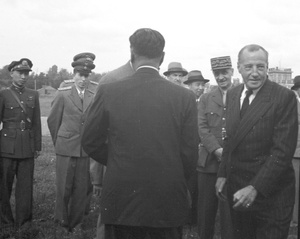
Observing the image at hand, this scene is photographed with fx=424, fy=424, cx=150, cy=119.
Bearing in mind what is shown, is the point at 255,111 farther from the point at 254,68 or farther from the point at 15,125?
the point at 15,125

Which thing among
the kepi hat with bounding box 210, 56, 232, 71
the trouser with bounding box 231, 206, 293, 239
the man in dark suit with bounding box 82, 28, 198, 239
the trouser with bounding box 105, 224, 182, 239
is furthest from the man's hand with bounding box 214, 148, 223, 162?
the trouser with bounding box 105, 224, 182, 239

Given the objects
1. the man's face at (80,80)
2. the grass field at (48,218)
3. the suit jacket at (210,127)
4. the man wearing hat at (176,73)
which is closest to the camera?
the suit jacket at (210,127)

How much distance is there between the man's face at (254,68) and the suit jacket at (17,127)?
143 inches

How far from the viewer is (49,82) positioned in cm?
9356

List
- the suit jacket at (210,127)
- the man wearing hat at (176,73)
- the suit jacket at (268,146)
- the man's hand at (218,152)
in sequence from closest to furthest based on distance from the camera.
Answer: the suit jacket at (268,146) → the man's hand at (218,152) → the suit jacket at (210,127) → the man wearing hat at (176,73)

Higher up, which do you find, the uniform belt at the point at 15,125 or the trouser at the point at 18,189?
the uniform belt at the point at 15,125

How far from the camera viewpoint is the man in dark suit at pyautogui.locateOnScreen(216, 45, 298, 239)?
3.43 metres

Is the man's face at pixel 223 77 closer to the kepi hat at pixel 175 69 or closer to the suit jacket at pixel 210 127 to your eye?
the suit jacket at pixel 210 127

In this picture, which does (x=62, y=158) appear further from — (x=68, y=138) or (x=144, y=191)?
(x=144, y=191)

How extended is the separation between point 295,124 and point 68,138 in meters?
3.70

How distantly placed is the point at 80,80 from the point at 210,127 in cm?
219

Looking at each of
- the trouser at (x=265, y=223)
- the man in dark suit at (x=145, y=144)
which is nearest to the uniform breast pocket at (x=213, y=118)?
the trouser at (x=265, y=223)

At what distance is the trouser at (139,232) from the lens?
124 inches

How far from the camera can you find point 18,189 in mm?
6117
